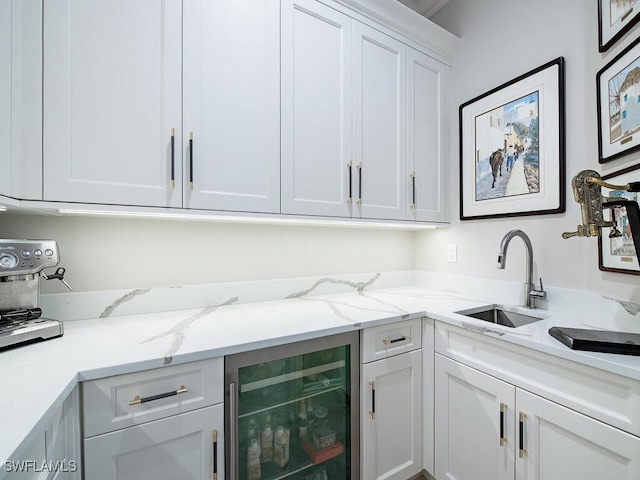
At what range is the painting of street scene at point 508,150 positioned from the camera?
5.07 feet

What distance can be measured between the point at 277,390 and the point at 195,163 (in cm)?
98

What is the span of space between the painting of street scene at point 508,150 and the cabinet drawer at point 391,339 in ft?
2.96

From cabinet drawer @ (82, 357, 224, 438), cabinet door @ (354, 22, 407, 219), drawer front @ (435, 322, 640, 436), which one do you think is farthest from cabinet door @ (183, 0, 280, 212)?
drawer front @ (435, 322, 640, 436)

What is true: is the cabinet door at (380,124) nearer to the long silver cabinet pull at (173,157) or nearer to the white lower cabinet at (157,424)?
the long silver cabinet pull at (173,157)

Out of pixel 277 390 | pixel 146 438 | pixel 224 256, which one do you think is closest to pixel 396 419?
pixel 277 390

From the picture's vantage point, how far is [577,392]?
950mm

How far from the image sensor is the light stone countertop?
0.67m

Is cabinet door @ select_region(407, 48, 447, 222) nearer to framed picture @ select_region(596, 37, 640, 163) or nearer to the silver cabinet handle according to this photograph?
framed picture @ select_region(596, 37, 640, 163)

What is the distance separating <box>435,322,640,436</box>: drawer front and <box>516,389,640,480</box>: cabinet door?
1.2 inches

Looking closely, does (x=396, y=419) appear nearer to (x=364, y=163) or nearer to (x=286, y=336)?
(x=286, y=336)

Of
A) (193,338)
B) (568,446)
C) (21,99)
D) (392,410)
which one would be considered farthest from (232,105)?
(568,446)

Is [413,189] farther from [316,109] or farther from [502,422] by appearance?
[502,422]

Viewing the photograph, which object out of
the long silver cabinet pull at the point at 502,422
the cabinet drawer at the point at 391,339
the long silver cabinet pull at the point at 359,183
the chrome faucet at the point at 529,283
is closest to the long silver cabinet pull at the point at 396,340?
the cabinet drawer at the point at 391,339

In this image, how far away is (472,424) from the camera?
1.26 m
